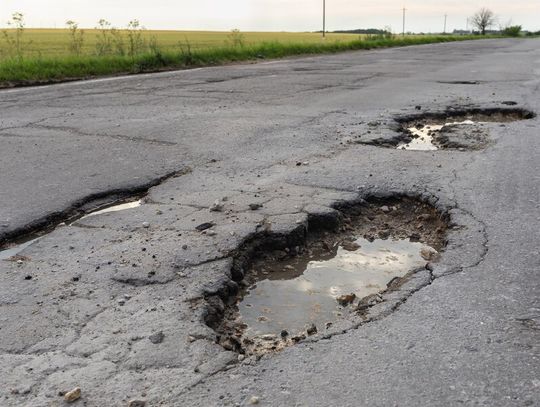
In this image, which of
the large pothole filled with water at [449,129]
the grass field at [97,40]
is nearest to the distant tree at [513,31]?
the grass field at [97,40]

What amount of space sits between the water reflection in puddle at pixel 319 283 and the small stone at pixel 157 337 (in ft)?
1.30

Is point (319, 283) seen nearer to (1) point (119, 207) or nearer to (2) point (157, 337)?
(2) point (157, 337)

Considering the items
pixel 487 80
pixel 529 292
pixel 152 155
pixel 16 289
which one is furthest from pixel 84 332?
pixel 487 80

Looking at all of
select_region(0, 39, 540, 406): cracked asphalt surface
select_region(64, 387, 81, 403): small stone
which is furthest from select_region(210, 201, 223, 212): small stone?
select_region(64, 387, 81, 403): small stone

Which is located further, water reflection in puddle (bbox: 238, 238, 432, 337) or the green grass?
the green grass

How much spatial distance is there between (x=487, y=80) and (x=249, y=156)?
7.71 metres

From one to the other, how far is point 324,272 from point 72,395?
62.1 inches

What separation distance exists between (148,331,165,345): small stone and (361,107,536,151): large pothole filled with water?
157 inches

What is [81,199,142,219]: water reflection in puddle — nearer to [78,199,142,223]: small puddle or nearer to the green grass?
[78,199,142,223]: small puddle

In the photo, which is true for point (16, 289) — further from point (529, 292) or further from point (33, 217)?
point (529, 292)

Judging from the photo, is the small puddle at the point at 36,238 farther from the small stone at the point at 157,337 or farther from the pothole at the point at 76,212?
the small stone at the point at 157,337

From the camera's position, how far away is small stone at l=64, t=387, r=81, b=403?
6.54 ft

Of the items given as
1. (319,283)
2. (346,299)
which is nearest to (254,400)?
(346,299)

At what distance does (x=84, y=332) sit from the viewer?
2426 millimetres
